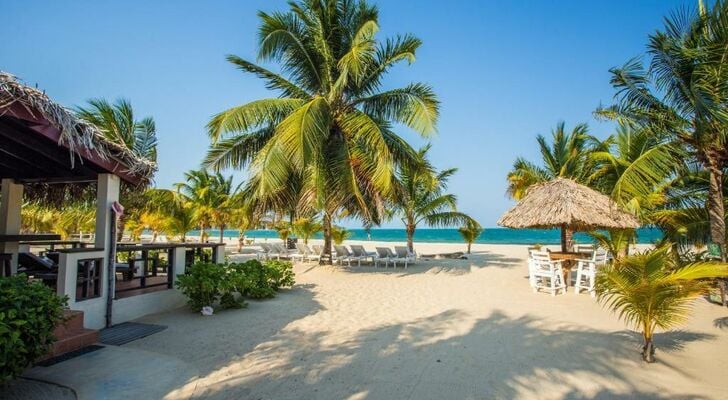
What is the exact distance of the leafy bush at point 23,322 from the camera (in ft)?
9.98

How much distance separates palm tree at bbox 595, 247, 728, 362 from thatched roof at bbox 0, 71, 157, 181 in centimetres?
658

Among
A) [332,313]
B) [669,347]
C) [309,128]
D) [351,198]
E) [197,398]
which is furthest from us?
[351,198]

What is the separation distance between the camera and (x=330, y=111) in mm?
12062

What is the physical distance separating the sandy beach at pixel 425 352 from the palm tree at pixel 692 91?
297 cm

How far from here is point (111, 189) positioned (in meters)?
6.12

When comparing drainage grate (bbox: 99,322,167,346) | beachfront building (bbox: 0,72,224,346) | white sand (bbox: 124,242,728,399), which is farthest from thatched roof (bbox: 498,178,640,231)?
drainage grate (bbox: 99,322,167,346)

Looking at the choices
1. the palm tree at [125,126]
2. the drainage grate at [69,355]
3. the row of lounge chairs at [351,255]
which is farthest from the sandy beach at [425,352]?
the row of lounge chairs at [351,255]

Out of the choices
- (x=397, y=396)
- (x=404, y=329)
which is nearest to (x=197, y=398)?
(x=397, y=396)

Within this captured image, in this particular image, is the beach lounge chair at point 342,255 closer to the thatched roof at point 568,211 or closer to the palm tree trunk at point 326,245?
the palm tree trunk at point 326,245

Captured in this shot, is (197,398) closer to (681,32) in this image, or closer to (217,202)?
(681,32)

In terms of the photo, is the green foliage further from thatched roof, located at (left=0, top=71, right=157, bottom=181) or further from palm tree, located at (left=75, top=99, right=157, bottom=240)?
palm tree, located at (left=75, top=99, right=157, bottom=240)

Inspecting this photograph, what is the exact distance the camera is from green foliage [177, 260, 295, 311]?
22.4ft

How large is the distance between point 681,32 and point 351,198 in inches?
354

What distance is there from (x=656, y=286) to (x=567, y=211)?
612cm
